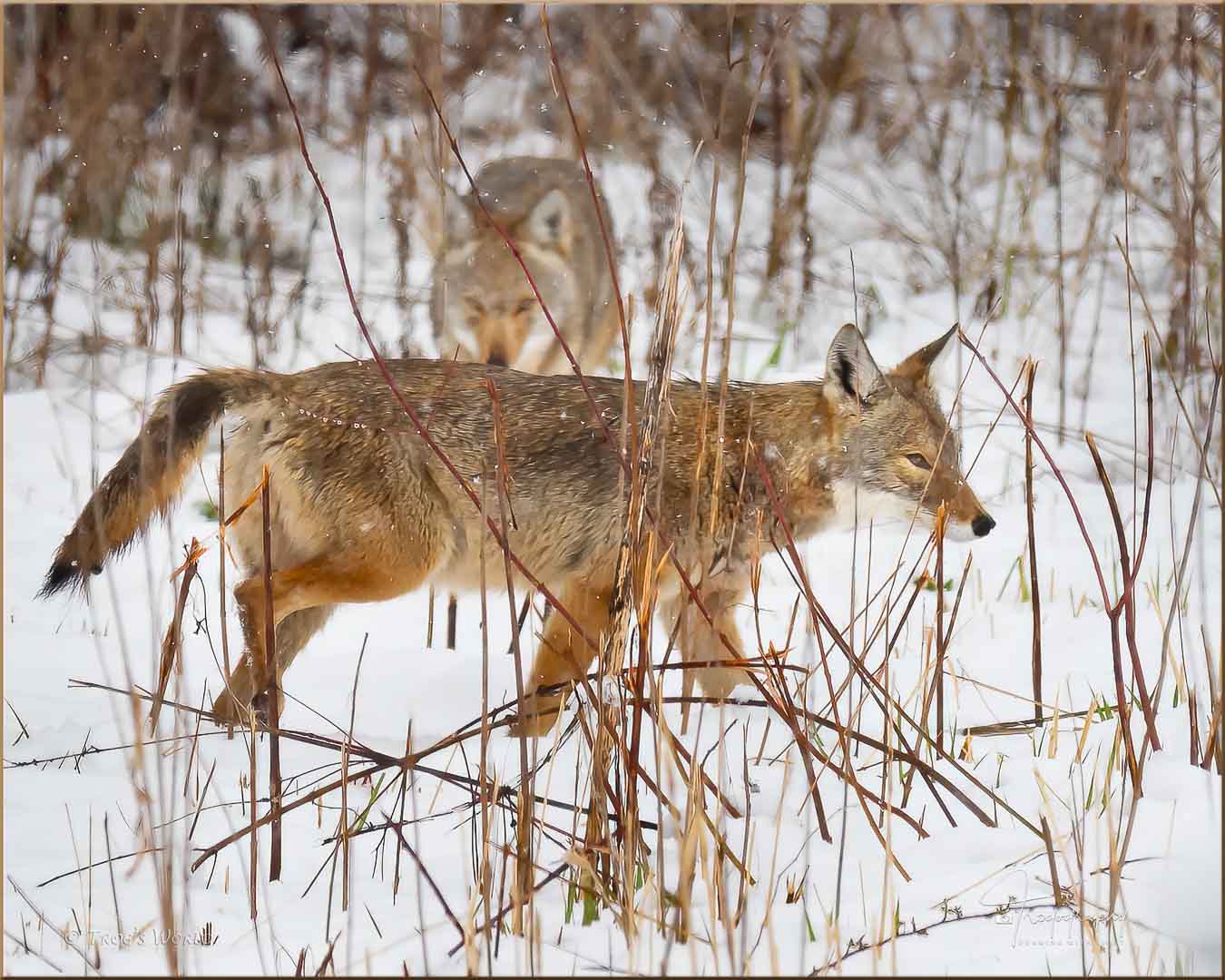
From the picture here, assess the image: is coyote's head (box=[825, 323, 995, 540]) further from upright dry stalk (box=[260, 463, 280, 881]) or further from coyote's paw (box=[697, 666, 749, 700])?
upright dry stalk (box=[260, 463, 280, 881])

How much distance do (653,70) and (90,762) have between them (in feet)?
31.7

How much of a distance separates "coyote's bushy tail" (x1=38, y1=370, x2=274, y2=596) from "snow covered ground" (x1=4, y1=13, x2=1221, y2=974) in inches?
10.0

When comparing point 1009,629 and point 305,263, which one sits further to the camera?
point 305,263

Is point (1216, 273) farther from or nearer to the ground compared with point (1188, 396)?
farther from the ground

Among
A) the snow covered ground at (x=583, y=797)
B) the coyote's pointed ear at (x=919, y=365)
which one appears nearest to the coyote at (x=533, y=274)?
the snow covered ground at (x=583, y=797)

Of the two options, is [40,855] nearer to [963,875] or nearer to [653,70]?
[963,875]

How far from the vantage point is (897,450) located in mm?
4699

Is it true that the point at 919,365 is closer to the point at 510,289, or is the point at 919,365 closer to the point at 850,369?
the point at 850,369

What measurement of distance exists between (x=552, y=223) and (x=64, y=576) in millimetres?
5120

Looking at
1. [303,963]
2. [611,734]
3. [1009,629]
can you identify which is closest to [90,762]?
[303,963]

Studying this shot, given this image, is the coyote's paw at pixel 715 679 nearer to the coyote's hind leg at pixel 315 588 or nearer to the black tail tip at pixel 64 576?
the coyote's hind leg at pixel 315 588

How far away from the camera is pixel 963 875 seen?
2.79 m

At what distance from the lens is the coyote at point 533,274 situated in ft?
25.5

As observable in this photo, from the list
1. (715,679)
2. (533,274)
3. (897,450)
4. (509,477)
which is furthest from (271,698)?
(533,274)
